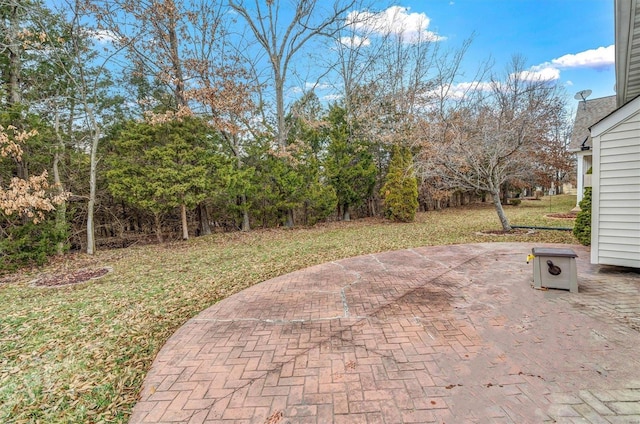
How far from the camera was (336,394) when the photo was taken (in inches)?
85.8

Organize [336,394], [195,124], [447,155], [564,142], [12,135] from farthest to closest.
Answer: [564,142] → [195,124] → [447,155] → [12,135] → [336,394]

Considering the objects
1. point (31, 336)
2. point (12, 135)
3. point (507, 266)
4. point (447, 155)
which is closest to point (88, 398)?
point (31, 336)

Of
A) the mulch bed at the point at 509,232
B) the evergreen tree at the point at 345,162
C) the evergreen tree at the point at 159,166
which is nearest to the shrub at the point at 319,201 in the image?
the evergreen tree at the point at 345,162

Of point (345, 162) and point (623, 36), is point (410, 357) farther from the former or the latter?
point (345, 162)

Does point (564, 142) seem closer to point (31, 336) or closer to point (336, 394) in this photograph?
point (336, 394)

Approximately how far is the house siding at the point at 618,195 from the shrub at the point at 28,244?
11027 mm

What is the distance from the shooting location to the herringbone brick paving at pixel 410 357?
2.01 m

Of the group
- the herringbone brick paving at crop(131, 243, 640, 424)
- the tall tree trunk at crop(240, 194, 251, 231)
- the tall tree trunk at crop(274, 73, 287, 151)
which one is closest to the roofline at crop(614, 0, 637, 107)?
the herringbone brick paving at crop(131, 243, 640, 424)

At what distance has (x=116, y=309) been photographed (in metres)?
4.01

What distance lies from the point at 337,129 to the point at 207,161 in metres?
6.00

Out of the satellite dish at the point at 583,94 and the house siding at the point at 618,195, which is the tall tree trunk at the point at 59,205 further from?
the satellite dish at the point at 583,94

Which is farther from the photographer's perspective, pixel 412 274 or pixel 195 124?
pixel 195 124

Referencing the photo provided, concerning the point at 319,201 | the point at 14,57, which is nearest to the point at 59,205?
the point at 14,57

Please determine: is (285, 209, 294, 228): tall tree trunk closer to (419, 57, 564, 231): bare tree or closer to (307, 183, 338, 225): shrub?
(307, 183, 338, 225): shrub
